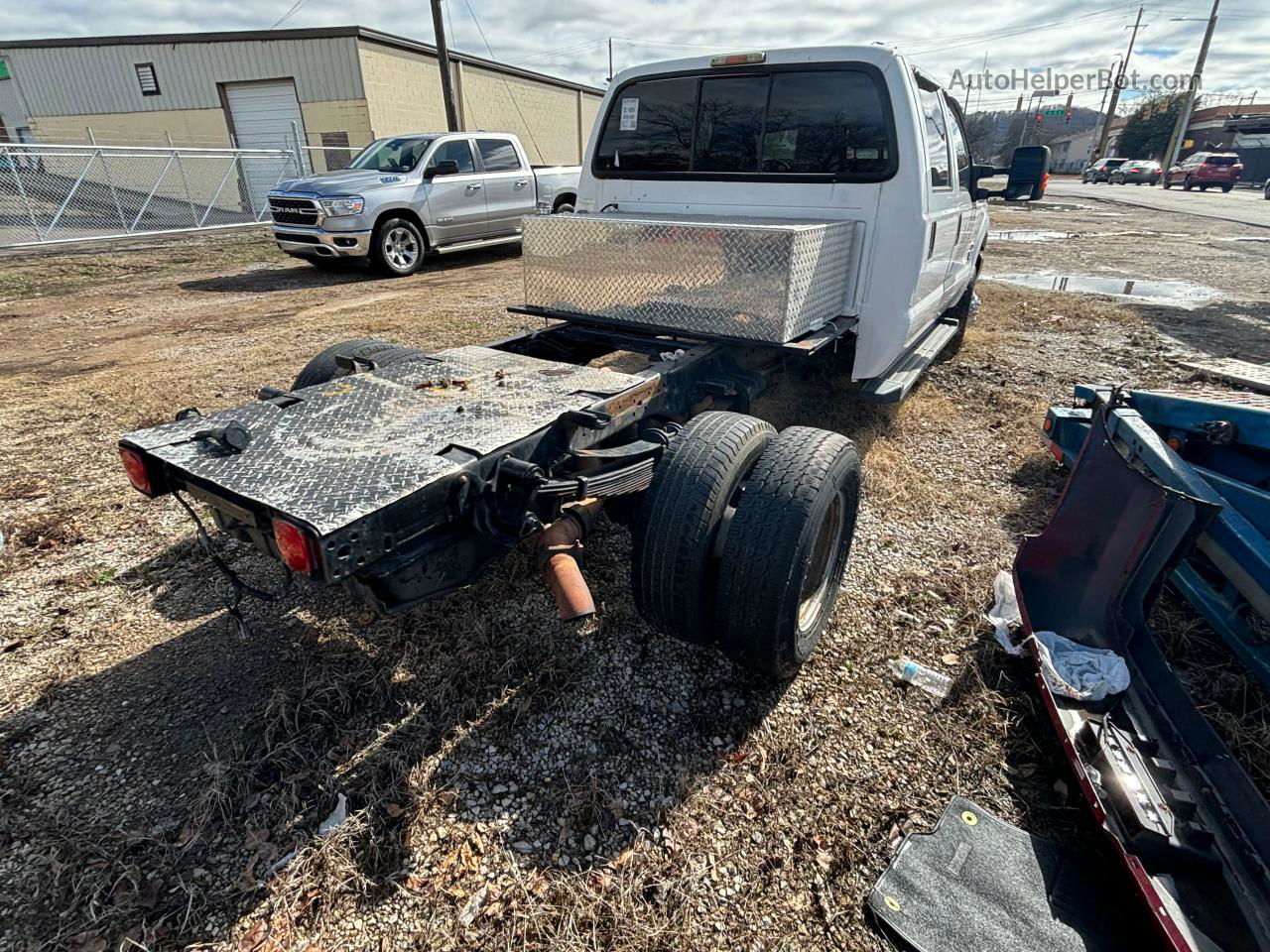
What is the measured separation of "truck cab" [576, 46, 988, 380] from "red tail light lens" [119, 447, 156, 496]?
3.05 metres

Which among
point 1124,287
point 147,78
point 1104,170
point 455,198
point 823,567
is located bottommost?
point 1124,287

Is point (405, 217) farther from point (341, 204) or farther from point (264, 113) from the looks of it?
point (264, 113)

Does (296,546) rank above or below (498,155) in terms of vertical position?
below

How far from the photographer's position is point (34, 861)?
1895 mm

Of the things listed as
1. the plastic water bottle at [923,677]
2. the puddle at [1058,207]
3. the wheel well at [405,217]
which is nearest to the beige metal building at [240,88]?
the wheel well at [405,217]

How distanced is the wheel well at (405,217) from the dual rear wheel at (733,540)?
29.7 ft

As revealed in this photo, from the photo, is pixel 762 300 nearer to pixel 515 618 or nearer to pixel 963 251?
pixel 515 618

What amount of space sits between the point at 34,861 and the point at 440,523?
4.69 feet

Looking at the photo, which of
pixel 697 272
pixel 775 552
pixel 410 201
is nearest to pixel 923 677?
pixel 775 552

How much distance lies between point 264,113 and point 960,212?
25.5m

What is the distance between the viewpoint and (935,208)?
3.90 metres

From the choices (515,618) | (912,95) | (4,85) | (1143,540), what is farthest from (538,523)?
(4,85)

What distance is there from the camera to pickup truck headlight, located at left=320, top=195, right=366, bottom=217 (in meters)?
9.38

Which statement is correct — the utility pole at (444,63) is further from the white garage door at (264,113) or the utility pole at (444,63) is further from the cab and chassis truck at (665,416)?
the cab and chassis truck at (665,416)
